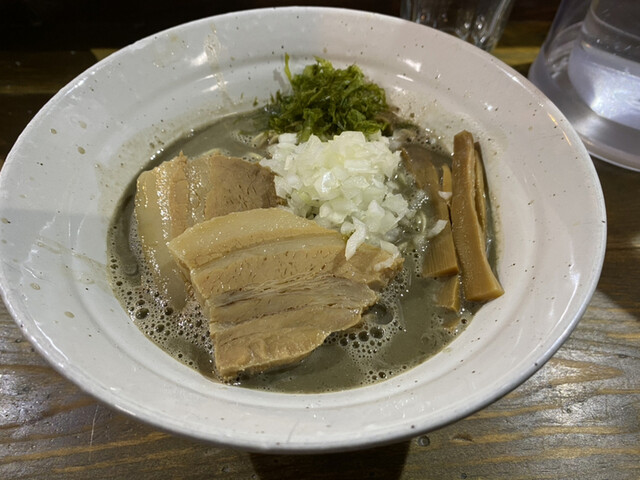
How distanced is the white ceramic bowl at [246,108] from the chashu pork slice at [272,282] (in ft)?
0.47

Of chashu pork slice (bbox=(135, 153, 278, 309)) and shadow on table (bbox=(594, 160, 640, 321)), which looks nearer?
chashu pork slice (bbox=(135, 153, 278, 309))

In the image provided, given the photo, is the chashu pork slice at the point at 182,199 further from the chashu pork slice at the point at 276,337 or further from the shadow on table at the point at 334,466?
the shadow on table at the point at 334,466

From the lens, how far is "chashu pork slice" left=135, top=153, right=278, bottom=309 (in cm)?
153

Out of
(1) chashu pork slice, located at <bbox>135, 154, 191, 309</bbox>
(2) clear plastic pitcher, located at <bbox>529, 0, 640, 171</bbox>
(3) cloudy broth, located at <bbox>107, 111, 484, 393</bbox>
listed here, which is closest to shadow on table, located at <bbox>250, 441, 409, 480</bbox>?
(3) cloudy broth, located at <bbox>107, 111, 484, 393</bbox>

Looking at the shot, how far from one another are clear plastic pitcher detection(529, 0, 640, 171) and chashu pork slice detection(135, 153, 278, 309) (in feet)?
5.32

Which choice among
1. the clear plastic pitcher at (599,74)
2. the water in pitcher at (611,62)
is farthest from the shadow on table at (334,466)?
the water in pitcher at (611,62)

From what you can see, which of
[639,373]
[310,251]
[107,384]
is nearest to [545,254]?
[639,373]

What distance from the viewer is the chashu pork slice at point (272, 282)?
130cm

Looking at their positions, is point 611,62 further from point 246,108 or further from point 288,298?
point 288,298

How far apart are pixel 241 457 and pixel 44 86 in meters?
2.13

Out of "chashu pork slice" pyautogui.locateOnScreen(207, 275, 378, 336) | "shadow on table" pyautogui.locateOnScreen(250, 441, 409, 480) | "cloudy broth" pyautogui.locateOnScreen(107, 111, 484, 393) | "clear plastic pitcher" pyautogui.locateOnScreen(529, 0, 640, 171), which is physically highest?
"clear plastic pitcher" pyautogui.locateOnScreen(529, 0, 640, 171)

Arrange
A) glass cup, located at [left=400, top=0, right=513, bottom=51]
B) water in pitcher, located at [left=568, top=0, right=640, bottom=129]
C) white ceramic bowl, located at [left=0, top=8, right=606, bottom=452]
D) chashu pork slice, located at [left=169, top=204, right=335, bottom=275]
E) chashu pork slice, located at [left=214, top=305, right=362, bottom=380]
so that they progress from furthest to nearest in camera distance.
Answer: glass cup, located at [left=400, top=0, right=513, bottom=51] < water in pitcher, located at [left=568, top=0, right=640, bottom=129] < chashu pork slice, located at [left=169, top=204, right=335, bottom=275] < chashu pork slice, located at [left=214, top=305, right=362, bottom=380] < white ceramic bowl, located at [left=0, top=8, right=606, bottom=452]

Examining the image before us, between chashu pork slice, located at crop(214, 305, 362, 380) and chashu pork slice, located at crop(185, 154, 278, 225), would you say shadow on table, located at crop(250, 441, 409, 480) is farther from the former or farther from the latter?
chashu pork slice, located at crop(185, 154, 278, 225)

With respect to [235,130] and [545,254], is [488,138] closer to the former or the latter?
[545,254]
